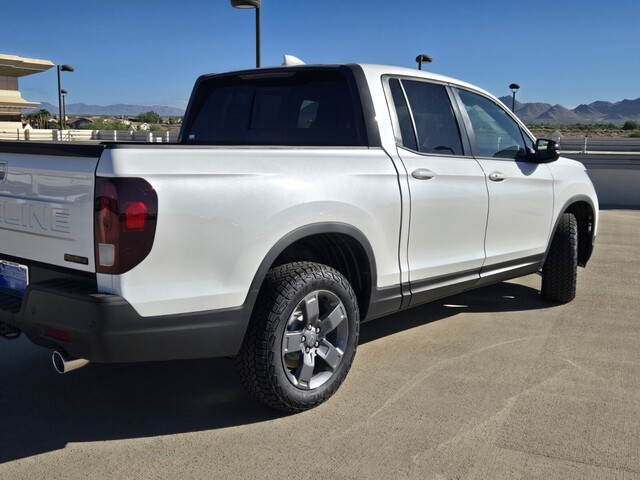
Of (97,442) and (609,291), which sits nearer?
(97,442)

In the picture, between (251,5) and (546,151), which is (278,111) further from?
(251,5)

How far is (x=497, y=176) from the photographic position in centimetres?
507

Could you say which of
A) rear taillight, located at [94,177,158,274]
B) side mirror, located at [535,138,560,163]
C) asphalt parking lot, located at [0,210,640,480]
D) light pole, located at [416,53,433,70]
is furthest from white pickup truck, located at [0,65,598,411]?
light pole, located at [416,53,433,70]

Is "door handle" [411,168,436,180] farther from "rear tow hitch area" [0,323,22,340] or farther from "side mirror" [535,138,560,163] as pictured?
"rear tow hitch area" [0,323,22,340]

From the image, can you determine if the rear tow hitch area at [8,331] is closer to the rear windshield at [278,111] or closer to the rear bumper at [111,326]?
the rear bumper at [111,326]

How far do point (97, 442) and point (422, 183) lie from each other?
7.65ft

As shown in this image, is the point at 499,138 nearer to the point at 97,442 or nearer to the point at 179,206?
the point at 179,206

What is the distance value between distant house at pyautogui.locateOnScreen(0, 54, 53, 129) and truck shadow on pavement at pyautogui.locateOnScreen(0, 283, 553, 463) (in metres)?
45.6

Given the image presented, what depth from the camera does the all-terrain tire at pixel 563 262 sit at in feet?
19.6

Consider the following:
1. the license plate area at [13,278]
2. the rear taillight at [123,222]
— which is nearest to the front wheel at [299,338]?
the rear taillight at [123,222]

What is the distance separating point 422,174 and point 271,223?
131 cm

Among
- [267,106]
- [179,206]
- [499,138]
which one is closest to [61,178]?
[179,206]

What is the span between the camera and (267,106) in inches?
187

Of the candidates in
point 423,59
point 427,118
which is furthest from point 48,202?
point 423,59
